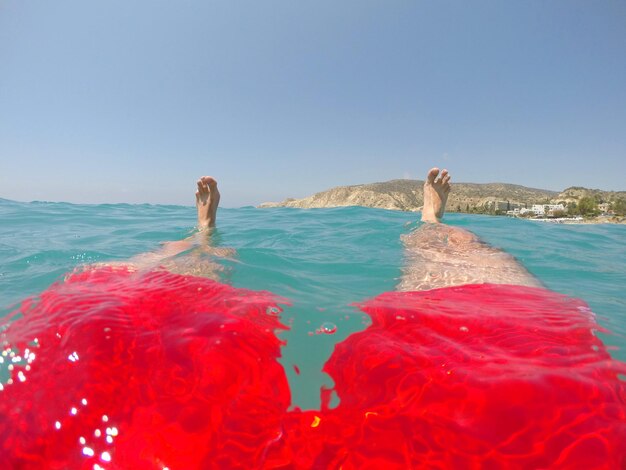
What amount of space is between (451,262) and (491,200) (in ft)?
103

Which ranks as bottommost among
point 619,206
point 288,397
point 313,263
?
point 288,397

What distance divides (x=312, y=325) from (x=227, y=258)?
187 centimetres

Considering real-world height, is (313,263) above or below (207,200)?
below

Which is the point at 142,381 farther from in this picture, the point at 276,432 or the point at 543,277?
the point at 543,277

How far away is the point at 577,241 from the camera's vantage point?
5.77m

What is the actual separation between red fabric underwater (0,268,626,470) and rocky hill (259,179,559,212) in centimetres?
2992

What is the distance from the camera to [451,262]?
338 centimetres

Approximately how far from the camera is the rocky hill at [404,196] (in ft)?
109

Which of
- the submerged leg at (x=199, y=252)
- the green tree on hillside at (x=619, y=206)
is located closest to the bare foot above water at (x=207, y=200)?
the submerged leg at (x=199, y=252)

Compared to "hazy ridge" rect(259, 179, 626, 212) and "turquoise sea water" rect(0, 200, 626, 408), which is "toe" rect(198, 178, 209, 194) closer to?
"turquoise sea water" rect(0, 200, 626, 408)

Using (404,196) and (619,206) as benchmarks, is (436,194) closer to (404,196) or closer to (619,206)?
(619,206)

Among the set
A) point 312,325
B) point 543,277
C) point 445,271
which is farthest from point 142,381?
point 543,277

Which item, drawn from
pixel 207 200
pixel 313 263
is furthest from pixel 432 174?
pixel 207 200

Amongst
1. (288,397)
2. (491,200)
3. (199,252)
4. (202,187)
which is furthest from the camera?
(491,200)
